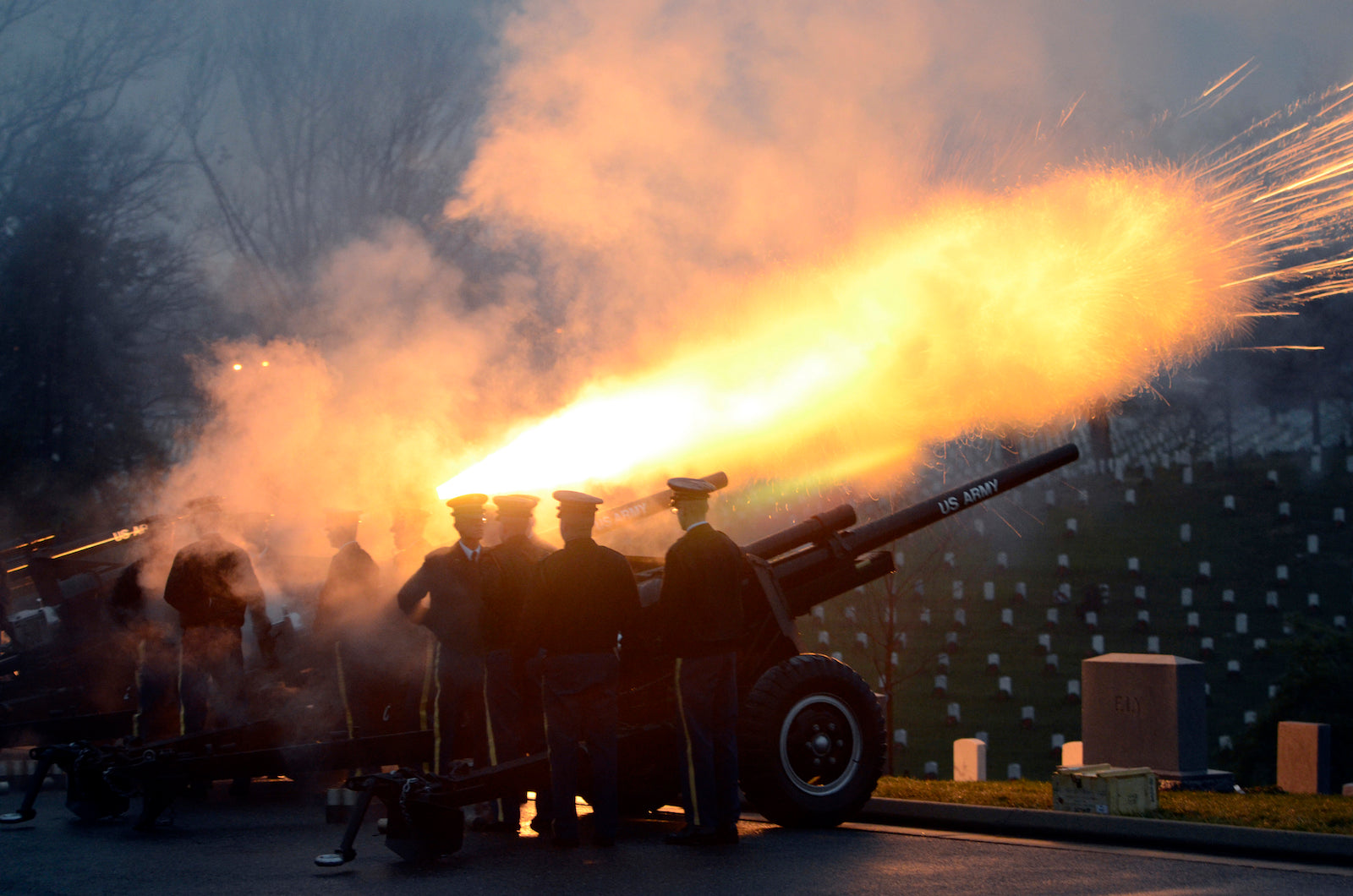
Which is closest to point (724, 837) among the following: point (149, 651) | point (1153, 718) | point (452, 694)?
point (452, 694)

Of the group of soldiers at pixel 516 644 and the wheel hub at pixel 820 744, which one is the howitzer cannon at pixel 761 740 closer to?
the wheel hub at pixel 820 744

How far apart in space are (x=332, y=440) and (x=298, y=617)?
2.54m

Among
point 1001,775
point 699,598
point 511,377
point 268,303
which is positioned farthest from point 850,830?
point 268,303

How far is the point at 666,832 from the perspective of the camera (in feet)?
22.1

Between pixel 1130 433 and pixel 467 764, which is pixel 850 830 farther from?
pixel 1130 433

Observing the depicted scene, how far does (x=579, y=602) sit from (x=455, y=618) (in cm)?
147

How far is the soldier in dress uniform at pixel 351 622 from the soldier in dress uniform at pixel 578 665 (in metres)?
2.42

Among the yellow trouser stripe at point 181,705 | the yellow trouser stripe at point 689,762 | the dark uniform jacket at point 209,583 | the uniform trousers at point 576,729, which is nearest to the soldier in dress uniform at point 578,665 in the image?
the uniform trousers at point 576,729

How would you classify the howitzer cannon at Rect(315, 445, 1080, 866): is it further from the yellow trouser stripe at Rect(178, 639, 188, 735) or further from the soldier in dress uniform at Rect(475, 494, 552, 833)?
the yellow trouser stripe at Rect(178, 639, 188, 735)

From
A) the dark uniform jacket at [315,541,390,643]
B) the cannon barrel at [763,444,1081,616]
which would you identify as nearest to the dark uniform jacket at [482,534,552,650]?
the cannon barrel at [763,444,1081,616]

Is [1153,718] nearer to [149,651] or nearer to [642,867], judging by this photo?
[642,867]

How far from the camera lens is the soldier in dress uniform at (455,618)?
7344mm

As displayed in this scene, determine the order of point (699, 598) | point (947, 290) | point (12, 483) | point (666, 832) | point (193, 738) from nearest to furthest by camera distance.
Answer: point (699, 598)
point (666, 832)
point (193, 738)
point (947, 290)
point (12, 483)

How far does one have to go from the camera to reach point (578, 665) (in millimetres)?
6156
